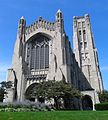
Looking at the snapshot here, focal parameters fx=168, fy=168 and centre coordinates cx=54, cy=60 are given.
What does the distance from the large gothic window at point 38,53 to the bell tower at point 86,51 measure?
22662 millimetres

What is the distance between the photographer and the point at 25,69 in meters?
42.6

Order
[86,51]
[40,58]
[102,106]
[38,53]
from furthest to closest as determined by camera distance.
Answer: [86,51] < [38,53] < [40,58] < [102,106]

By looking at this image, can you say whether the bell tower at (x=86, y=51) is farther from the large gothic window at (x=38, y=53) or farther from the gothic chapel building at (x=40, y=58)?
the large gothic window at (x=38, y=53)

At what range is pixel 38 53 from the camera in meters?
44.7

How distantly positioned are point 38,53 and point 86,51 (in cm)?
2824

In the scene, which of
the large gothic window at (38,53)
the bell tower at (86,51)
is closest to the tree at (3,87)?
the large gothic window at (38,53)

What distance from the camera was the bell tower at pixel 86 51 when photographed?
59362 millimetres

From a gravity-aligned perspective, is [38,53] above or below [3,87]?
above

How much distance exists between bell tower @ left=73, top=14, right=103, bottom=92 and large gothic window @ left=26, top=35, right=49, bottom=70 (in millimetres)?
22662

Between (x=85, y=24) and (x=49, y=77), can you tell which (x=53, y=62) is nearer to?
(x=49, y=77)

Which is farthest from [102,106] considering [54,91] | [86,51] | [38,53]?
[86,51]

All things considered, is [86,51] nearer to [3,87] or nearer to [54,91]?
[54,91]

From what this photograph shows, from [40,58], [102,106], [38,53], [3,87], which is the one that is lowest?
[102,106]

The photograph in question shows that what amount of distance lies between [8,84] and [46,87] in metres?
10.3
